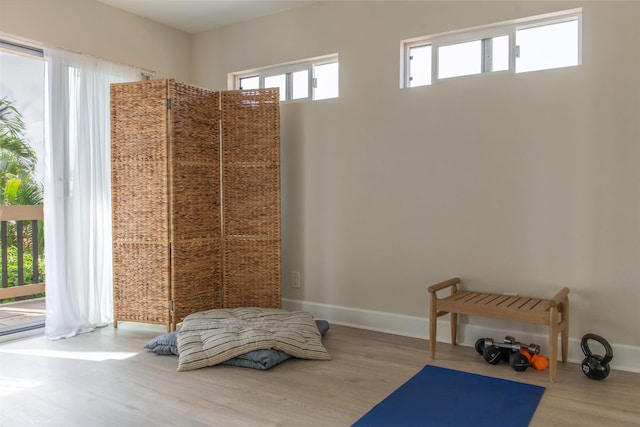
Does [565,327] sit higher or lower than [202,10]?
lower

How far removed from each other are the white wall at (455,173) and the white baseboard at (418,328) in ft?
0.04

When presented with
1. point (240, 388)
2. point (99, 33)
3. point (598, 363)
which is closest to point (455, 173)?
point (598, 363)

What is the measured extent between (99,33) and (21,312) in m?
2.45

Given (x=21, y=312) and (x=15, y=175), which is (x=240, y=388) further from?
(x=15, y=175)

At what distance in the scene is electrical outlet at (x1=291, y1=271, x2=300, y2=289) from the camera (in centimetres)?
407

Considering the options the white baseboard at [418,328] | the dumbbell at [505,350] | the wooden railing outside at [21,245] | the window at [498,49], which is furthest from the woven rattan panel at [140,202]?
the dumbbell at [505,350]

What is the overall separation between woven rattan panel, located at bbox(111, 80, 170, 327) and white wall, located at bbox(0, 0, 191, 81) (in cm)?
47

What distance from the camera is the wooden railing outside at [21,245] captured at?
11.9 ft

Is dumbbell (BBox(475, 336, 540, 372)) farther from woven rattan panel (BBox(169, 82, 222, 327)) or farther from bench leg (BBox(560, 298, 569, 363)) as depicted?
woven rattan panel (BBox(169, 82, 222, 327))

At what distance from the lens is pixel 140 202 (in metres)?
3.69

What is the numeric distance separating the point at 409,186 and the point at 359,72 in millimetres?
1014

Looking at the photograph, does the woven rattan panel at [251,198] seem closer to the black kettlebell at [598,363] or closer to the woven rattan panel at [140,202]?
the woven rattan panel at [140,202]

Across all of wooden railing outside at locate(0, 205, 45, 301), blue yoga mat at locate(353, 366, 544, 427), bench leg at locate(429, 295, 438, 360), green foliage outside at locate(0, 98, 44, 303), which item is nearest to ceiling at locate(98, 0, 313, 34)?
green foliage outside at locate(0, 98, 44, 303)

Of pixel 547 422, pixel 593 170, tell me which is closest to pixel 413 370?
pixel 547 422
